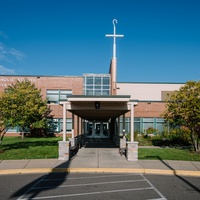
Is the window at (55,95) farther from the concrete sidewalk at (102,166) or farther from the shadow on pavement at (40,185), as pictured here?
the shadow on pavement at (40,185)

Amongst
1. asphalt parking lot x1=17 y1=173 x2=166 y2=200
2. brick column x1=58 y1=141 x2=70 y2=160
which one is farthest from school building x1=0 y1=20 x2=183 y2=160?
asphalt parking lot x1=17 y1=173 x2=166 y2=200

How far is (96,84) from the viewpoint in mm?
36906

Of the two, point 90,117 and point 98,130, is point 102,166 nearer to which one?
point 90,117

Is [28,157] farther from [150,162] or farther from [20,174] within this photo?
[150,162]

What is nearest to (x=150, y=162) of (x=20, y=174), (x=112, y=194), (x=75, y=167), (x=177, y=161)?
(x=177, y=161)

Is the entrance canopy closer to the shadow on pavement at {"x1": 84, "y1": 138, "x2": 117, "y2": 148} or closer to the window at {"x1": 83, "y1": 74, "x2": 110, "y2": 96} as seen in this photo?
the shadow on pavement at {"x1": 84, "y1": 138, "x2": 117, "y2": 148}

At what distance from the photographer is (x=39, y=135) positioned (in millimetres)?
31672

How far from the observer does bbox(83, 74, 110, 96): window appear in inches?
1423

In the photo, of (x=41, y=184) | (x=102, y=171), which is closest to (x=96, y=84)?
(x=102, y=171)

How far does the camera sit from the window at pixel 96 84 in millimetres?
36156

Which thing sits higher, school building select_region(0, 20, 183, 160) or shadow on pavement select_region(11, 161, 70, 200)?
school building select_region(0, 20, 183, 160)

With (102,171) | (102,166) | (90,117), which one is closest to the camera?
(102,171)

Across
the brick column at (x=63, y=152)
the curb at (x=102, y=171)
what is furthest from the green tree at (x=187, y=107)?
the brick column at (x=63, y=152)

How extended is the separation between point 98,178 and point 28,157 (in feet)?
17.9
